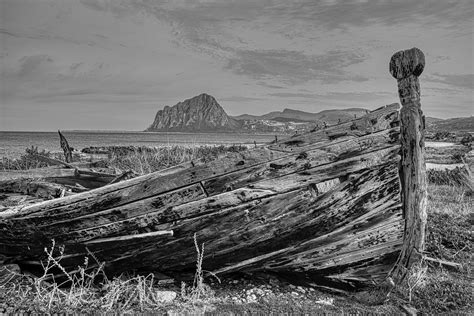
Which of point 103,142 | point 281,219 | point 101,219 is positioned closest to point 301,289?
point 281,219

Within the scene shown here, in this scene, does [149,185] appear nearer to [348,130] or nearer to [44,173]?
[348,130]

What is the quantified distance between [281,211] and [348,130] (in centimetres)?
92

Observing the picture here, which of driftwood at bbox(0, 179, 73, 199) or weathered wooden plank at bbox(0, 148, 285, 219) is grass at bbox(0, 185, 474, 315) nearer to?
weathered wooden plank at bbox(0, 148, 285, 219)

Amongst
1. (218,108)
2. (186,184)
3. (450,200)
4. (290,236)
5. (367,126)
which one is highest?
(218,108)

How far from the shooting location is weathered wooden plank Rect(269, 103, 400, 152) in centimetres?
338

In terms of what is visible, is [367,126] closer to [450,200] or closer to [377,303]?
[377,303]

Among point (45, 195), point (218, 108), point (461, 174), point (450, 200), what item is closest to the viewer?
point (45, 195)

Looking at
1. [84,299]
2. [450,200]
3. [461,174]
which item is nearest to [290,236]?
[84,299]

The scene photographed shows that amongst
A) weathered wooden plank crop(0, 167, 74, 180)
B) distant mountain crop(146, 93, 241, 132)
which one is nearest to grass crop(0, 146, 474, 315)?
weathered wooden plank crop(0, 167, 74, 180)

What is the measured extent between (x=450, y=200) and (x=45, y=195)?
8588 mm

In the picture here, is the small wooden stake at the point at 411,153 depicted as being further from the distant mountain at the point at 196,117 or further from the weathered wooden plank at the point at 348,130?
the distant mountain at the point at 196,117

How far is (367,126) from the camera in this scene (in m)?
3.40

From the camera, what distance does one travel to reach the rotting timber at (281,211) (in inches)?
132

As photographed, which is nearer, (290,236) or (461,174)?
(290,236)
